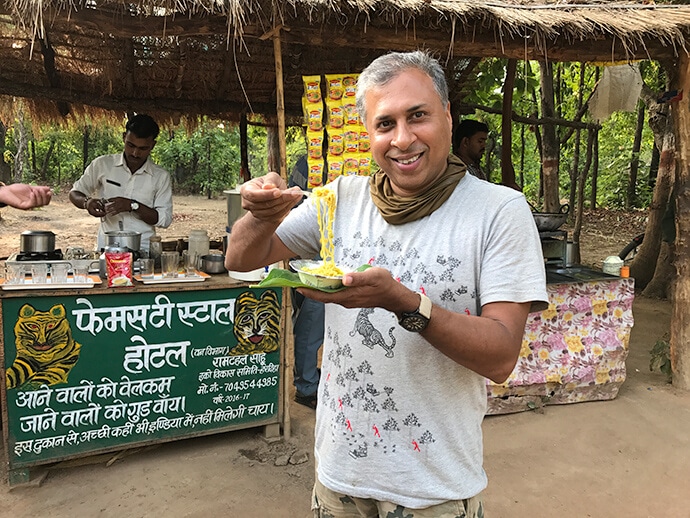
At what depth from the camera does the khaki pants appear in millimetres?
1256

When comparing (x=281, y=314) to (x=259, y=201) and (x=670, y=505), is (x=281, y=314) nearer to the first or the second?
(x=259, y=201)

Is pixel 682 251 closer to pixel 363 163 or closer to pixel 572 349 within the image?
pixel 572 349

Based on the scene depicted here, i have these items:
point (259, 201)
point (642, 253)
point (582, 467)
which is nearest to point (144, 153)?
point (259, 201)

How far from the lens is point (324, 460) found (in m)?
1.38

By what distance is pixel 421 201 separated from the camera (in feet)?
4.10

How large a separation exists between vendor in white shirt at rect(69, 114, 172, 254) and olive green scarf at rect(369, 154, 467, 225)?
3.18 metres

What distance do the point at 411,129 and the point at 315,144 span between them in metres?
2.56

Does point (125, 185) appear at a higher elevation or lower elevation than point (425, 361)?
higher

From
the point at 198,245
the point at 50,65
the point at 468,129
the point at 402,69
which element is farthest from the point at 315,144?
the point at 50,65

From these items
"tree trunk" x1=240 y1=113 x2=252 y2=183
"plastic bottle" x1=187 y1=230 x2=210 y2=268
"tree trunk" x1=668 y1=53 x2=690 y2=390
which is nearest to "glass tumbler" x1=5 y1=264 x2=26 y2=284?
"plastic bottle" x1=187 y1=230 x2=210 y2=268

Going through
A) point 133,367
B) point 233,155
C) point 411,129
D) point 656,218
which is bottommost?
point 133,367

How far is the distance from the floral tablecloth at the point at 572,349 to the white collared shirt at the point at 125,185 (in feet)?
9.79

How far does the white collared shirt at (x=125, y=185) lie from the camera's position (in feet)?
13.7

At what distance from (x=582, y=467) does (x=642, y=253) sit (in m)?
4.94
